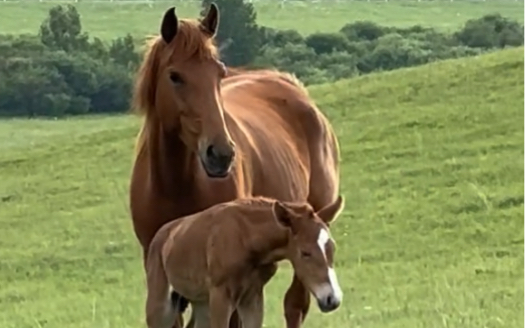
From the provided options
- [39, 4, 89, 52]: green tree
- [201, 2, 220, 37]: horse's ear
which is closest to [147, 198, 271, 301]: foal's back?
[201, 2, 220, 37]: horse's ear

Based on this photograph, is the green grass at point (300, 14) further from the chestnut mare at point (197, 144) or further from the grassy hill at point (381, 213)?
the chestnut mare at point (197, 144)

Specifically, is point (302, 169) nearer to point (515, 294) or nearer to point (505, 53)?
point (515, 294)

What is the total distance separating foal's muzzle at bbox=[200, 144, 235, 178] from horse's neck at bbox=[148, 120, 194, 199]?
0.63 metres

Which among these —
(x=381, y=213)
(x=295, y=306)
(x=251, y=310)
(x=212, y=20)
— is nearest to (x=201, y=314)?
(x=251, y=310)

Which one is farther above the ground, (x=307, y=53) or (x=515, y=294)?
(x=515, y=294)

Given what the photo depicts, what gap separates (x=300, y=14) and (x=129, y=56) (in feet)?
58.7

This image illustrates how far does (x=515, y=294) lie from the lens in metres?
11.1

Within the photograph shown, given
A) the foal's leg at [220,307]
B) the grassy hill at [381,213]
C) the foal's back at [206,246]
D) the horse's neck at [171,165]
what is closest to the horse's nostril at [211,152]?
the foal's back at [206,246]

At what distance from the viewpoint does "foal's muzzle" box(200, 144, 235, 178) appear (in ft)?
19.9

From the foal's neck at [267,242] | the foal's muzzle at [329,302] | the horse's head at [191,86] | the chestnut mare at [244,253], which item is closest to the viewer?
the foal's muzzle at [329,302]

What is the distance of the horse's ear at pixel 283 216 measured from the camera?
18.0 feet

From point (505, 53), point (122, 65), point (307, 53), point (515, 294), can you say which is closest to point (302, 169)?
point (515, 294)

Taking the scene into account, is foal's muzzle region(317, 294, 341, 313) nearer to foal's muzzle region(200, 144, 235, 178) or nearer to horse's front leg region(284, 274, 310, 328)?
foal's muzzle region(200, 144, 235, 178)

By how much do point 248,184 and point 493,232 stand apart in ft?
27.7
